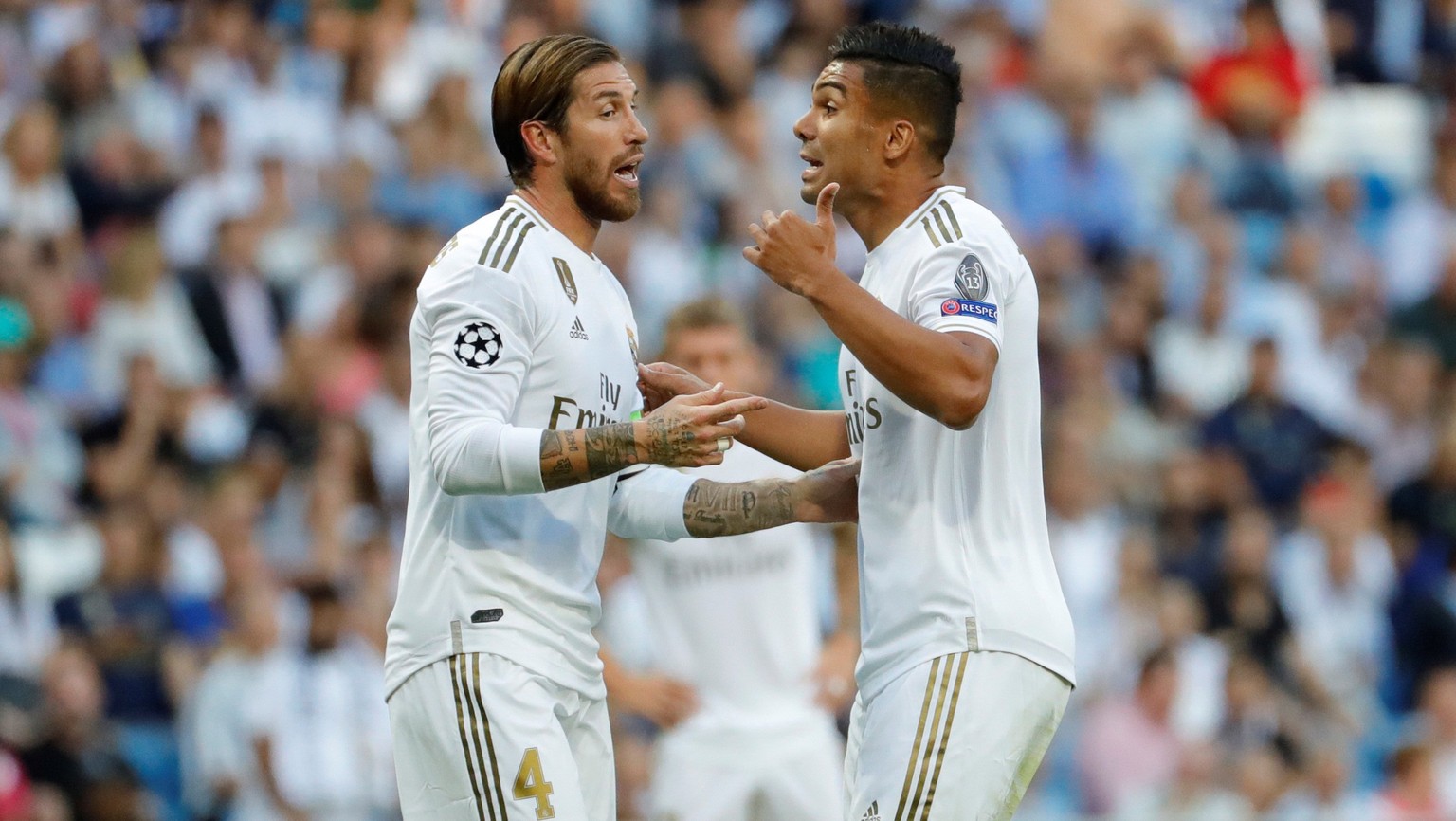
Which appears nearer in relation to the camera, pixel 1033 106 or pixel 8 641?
pixel 8 641

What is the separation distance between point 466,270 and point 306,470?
636 centimetres

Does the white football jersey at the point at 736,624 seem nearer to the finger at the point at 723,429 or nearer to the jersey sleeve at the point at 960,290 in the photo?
the finger at the point at 723,429

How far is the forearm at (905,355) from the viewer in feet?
17.7

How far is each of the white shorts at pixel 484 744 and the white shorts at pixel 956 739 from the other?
2.87 feet

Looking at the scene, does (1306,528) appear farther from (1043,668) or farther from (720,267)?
(1043,668)

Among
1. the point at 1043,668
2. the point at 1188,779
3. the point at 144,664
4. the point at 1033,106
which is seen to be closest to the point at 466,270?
the point at 1043,668

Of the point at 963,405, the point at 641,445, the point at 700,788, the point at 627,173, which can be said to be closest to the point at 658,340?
the point at 700,788

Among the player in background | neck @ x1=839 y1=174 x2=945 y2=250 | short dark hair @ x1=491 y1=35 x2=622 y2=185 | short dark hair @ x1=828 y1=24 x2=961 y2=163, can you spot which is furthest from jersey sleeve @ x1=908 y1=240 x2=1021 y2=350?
the player in background

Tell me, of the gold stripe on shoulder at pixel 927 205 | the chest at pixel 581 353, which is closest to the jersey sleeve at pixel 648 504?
the chest at pixel 581 353

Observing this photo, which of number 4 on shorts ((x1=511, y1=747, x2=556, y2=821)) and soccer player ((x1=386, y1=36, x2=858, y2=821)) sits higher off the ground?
soccer player ((x1=386, y1=36, x2=858, y2=821))

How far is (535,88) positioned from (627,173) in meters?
0.39

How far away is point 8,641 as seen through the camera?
424 inches

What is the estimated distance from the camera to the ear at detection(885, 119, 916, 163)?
6.07 m

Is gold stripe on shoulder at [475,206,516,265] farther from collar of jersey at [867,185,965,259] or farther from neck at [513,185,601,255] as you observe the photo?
collar of jersey at [867,185,965,259]
